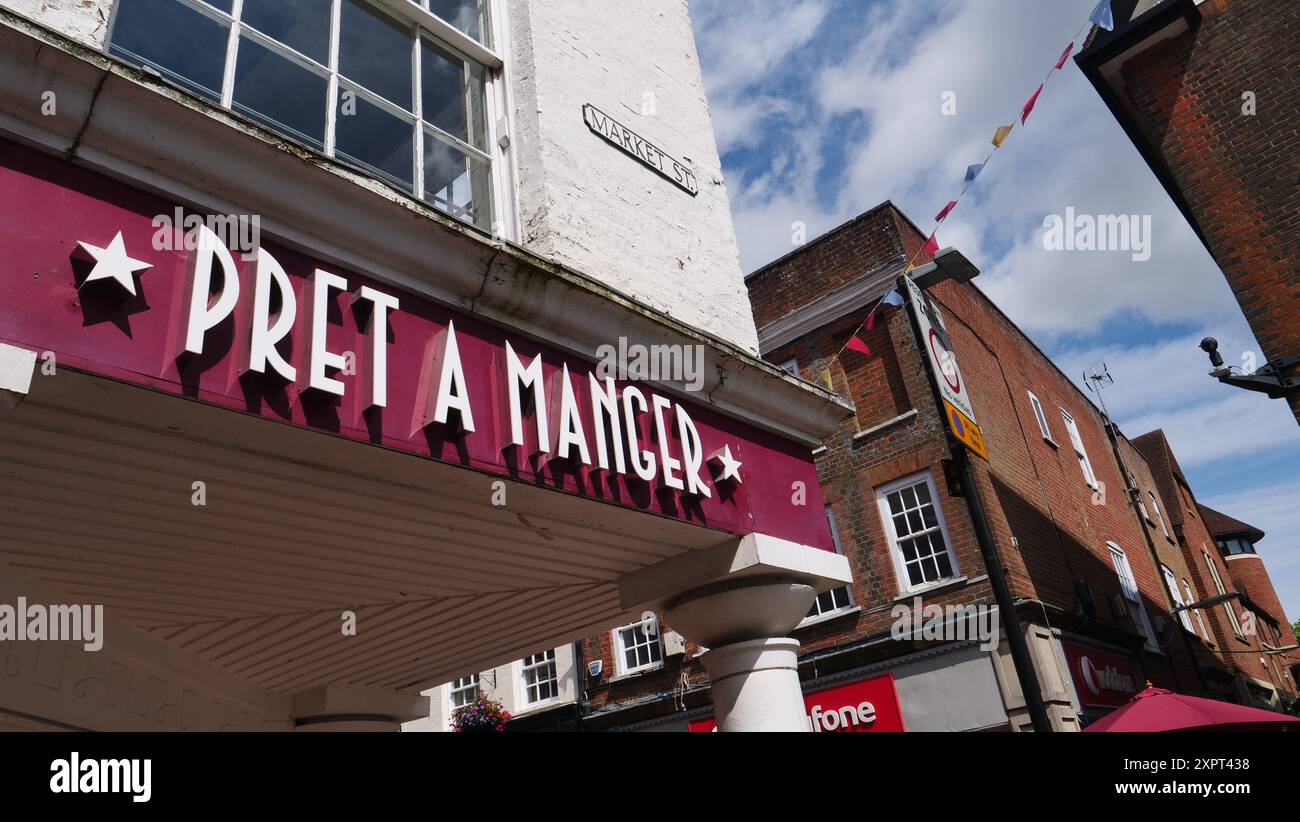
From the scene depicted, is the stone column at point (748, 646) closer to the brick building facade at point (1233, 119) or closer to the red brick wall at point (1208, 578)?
the brick building facade at point (1233, 119)

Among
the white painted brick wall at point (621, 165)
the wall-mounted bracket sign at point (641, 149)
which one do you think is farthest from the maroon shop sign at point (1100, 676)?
the wall-mounted bracket sign at point (641, 149)

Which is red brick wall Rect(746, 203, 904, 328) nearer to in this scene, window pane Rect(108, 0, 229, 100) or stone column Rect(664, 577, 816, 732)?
stone column Rect(664, 577, 816, 732)

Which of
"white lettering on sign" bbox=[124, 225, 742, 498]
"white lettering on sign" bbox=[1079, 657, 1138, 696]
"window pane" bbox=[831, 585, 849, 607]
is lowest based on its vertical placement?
"white lettering on sign" bbox=[1079, 657, 1138, 696]

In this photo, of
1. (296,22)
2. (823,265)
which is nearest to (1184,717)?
(296,22)

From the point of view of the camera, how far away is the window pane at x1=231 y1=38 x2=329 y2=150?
4.26 m

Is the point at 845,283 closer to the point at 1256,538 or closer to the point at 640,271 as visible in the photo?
the point at 640,271

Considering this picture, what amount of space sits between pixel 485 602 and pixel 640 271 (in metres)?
2.34

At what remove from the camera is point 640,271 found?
5434mm

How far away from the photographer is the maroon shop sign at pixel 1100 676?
14242 millimetres

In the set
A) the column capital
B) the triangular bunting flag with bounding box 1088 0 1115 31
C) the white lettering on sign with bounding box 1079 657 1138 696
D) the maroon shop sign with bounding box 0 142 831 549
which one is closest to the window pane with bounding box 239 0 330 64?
the maroon shop sign with bounding box 0 142 831 549

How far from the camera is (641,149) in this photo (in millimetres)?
5988

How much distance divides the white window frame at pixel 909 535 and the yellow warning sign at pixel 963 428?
608cm

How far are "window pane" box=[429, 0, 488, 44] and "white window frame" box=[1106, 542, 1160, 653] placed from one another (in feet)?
60.5
